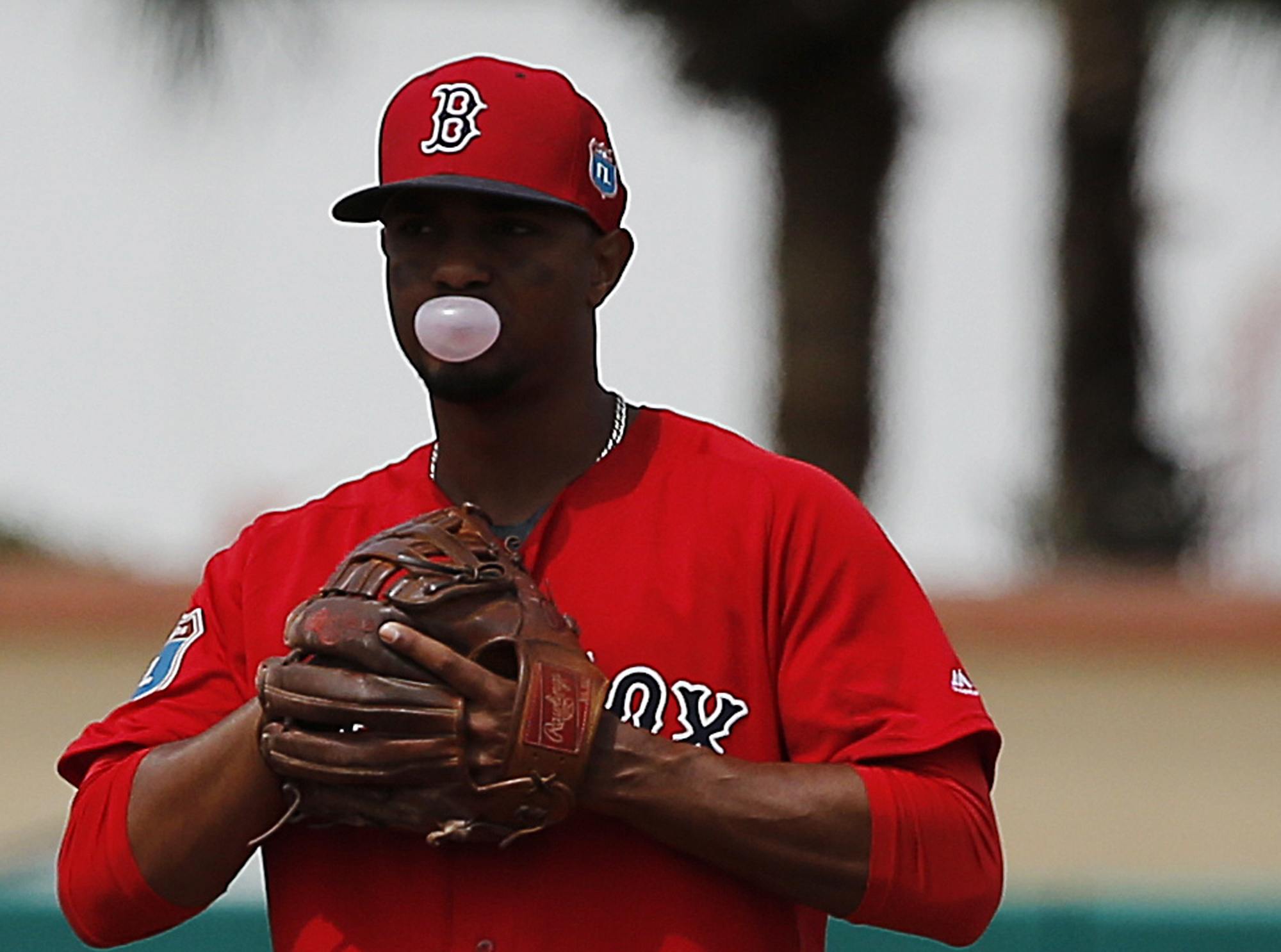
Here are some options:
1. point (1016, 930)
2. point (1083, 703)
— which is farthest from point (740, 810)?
point (1083, 703)

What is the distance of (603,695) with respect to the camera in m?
1.95

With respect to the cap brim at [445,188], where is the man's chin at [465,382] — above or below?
below

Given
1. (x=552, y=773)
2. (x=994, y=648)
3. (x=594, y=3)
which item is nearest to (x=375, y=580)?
(x=552, y=773)

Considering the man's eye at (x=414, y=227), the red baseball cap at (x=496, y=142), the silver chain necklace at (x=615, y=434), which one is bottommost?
the silver chain necklace at (x=615, y=434)

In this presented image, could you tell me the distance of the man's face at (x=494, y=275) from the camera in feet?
6.77

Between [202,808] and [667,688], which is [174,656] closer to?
[202,808]

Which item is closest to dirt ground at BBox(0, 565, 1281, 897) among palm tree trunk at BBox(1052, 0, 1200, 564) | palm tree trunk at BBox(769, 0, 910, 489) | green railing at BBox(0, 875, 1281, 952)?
palm tree trunk at BBox(1052, 0, 1200, 564)

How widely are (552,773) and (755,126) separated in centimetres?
690

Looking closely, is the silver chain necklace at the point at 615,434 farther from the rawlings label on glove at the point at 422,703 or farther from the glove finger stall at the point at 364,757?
the glove finger stall at the point at 364,757

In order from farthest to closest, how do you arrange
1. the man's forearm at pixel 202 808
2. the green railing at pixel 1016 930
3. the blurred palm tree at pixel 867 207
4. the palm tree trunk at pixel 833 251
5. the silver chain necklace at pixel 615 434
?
the palm tree trunk at pixel 833 251, the blurred palm tree at pixel 867 207, the green railing at pixel 1016 930, the silver chain necklace at pixel 615 434, the man's forearm at pixel 202 808

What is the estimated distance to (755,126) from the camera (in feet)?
28.1

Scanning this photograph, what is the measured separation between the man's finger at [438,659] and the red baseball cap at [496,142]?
1.48 ft

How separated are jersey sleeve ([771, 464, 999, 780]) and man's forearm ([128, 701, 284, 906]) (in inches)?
20.4

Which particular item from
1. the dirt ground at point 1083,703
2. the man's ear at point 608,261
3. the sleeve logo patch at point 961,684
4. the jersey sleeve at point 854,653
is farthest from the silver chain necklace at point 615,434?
the dirt ground at point 1083,703
